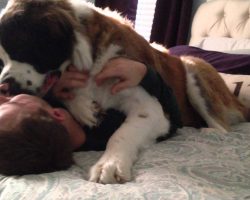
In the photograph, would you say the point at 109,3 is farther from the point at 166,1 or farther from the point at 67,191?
the point at 67,191

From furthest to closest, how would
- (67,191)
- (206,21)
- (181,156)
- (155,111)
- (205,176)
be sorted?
(206,21), (155,111), (181,156), (205,176), (67,191)

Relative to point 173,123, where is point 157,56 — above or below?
above

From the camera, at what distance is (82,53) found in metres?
1.29

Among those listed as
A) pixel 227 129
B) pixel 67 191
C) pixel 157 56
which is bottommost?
pixel 227 129

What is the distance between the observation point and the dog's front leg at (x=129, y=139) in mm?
951

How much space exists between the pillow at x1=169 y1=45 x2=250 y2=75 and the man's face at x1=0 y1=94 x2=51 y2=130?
1281 millimetres

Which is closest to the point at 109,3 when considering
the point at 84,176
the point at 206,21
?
the point at 206,21

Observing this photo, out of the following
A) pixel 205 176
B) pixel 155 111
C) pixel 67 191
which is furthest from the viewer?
pixel 155 111

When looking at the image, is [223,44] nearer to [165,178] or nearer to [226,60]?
[226,60]

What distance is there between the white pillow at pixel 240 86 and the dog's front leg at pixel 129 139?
0.70m

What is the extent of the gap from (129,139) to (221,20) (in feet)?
6.09

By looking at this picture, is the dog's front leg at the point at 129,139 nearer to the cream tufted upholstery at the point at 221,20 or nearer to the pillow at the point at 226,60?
the pillow at the point at 226,60

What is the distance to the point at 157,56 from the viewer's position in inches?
66.7

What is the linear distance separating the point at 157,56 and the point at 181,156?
26.8 inches
